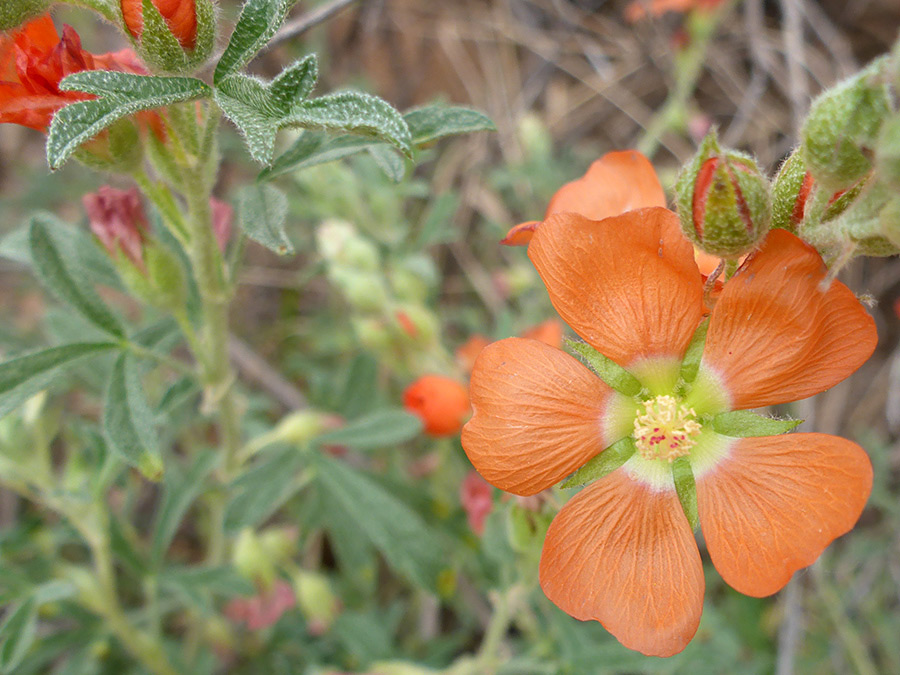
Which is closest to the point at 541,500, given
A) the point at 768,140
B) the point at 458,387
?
the point at 458,387

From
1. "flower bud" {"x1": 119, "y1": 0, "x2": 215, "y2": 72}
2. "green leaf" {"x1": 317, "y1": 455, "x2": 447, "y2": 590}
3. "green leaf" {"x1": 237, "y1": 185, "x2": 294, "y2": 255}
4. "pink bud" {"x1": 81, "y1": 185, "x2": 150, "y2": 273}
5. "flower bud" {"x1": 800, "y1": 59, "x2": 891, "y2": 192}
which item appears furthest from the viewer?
"green leaf" {"x1": 317, "y1": 455, "x2": 447, "y2": 590}

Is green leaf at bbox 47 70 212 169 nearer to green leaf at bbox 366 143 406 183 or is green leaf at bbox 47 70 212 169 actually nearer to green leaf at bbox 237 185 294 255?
green leaf at bbox 237 185 294 255

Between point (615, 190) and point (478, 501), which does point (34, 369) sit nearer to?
point (478, 501)

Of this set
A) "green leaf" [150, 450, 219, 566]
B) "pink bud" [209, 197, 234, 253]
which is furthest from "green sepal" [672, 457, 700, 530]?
"green leaf" [150, 450, 219, 566]

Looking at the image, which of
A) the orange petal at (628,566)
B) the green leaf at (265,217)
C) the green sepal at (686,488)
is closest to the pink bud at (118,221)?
the green leaf at (265,217)

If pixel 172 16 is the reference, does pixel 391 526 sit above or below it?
below

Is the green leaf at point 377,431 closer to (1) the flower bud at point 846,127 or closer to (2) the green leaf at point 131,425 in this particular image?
(2) the green leaf at point 131,425

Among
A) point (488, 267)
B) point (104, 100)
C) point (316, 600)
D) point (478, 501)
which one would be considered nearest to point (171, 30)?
point (104, 100)
